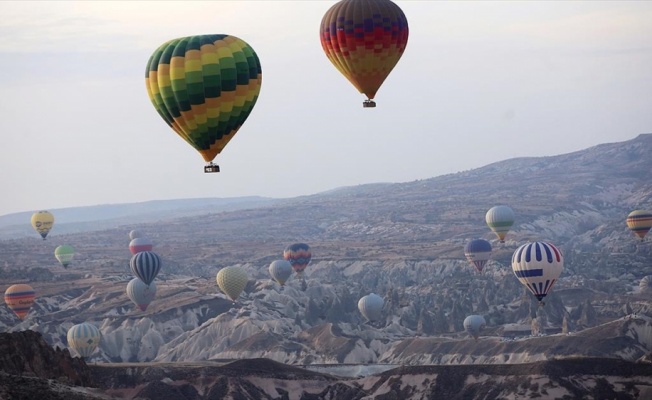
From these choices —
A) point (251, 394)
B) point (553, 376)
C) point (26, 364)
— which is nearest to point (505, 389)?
point (553, 376)

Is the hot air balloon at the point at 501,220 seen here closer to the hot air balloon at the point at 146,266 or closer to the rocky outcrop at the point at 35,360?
the hot air balloon at the point at 146,266

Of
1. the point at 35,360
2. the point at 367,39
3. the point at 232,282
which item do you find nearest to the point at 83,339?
the point at 232,282

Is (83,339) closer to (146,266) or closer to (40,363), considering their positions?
(146,266)

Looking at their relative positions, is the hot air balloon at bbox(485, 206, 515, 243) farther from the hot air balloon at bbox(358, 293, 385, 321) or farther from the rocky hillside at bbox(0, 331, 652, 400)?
the rocky hillside at bbox(0, 331, 652, 400)

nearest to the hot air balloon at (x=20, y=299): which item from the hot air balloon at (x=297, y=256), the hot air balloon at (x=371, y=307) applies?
the hot air balloon at (x=371, y=307)

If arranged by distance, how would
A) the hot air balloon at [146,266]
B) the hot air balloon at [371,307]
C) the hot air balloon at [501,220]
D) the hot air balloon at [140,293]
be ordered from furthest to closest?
the hot air balloon at [501,220]
the hot air balloon at [140,293]
the hot air balloon at [371,307]
the hot air balloon at [146,266]

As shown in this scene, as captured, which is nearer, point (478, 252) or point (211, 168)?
point (211, 168)
